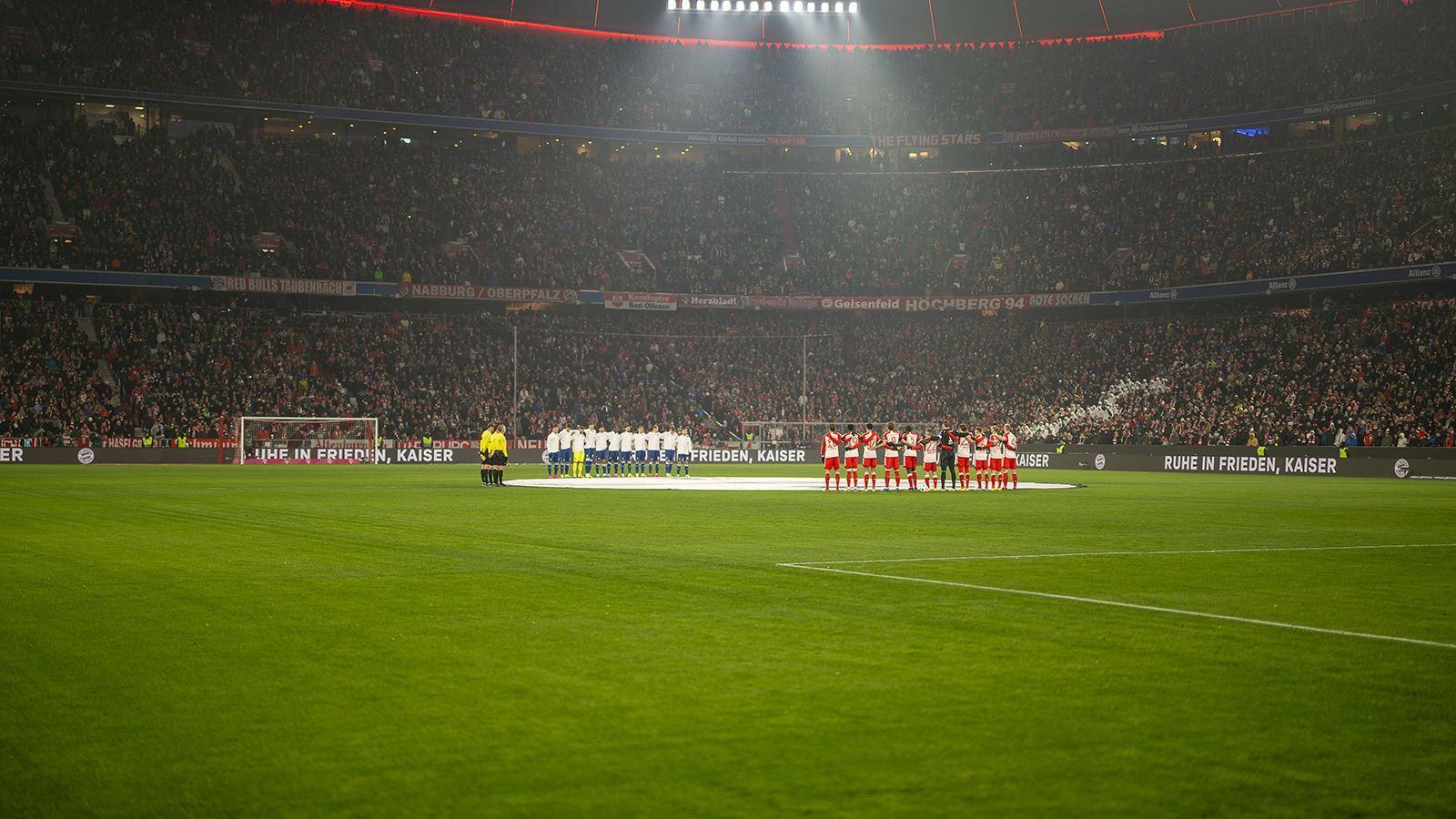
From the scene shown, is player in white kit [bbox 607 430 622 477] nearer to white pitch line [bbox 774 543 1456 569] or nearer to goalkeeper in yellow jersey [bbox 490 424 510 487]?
goalkeeper in yellow jersey [bbox 490 424 510 487]

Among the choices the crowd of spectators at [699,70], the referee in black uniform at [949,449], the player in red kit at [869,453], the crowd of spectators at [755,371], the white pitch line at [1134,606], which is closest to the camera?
the white pitch line at [1134,606]

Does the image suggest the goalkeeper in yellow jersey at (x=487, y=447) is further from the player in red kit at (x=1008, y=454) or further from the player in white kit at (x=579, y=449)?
the player in red kit at (x=1008, y=454)

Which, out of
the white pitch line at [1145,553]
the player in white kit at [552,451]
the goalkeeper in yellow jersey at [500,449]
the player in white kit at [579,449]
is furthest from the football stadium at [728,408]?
the goalkeeper in yellow jersey at [500,449]

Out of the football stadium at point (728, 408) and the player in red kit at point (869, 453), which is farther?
the player in red kit at point (869, 453)

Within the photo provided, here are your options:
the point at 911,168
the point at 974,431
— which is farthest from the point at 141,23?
the point at 974,431

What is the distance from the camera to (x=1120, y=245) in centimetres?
7050

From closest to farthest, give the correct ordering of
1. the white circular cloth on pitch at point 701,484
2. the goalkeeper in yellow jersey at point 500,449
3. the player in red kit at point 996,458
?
1. the white circular cloth on pitch at point 701,484
2. the goalkeeper in yellow jersey at point 500,449
3. the player in red kit at point 996,458

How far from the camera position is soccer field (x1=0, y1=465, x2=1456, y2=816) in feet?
18.2

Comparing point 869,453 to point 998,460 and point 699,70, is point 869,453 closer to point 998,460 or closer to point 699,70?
point 998,460

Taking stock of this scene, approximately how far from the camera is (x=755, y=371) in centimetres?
7119

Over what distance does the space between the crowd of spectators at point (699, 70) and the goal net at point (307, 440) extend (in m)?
19.4

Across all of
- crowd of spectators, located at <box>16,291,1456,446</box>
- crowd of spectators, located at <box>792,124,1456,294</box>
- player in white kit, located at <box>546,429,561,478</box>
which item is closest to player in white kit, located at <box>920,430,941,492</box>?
player in white kit, located at <box>546,429,561,478</box>

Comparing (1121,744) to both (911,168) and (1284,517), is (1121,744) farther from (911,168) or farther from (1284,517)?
(911,168)

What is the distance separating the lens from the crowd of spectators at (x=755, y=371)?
54.0 m
